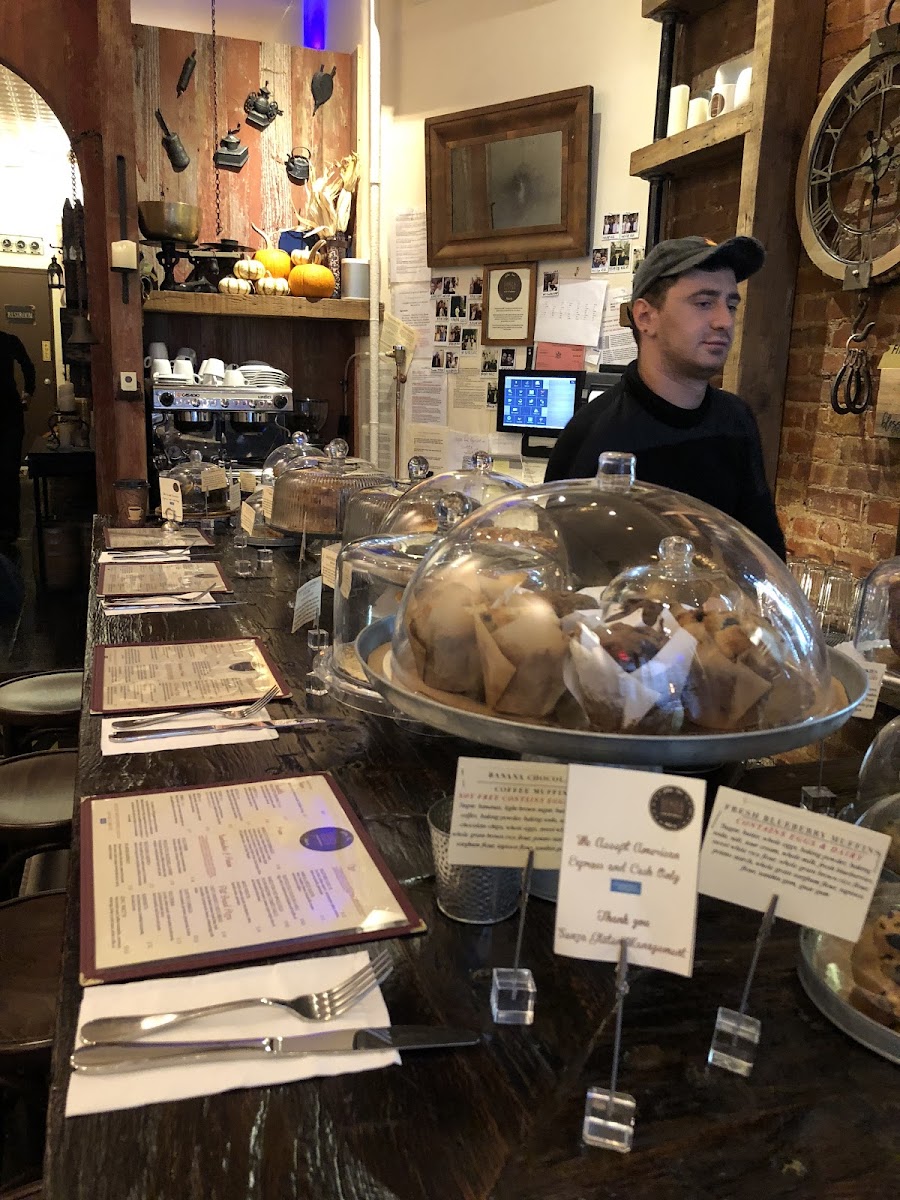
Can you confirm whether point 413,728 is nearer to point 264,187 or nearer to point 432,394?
point 432,394

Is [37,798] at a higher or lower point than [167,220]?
lower

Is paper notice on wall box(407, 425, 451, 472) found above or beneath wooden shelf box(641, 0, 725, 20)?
beneath

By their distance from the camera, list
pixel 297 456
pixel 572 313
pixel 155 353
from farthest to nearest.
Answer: pixel 155 353 < pixel 572 313 < pixel 297 456

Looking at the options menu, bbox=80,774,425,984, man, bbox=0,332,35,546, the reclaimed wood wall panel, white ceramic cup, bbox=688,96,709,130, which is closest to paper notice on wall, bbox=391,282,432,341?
the reclaimed wood wall panel

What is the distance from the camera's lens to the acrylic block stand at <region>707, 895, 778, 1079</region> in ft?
2.26

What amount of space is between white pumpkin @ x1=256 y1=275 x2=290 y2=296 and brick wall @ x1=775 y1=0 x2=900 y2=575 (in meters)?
2.78

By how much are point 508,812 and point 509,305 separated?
4.35 metres

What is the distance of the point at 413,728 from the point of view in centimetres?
131

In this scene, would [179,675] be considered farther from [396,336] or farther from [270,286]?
[396,336]

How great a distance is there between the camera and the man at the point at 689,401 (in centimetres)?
233

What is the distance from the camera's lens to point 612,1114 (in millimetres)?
635

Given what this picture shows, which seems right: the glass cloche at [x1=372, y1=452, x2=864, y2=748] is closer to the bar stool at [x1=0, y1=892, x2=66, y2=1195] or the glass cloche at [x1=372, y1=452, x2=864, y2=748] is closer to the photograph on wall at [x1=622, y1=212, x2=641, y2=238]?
the bar stool at [x1=0, y1=892, x2=66, y2=1195]

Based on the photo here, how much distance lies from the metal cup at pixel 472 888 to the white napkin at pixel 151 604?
3.96ft

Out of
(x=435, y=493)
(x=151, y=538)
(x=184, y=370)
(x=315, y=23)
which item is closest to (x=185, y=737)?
(x=435, y=493)
